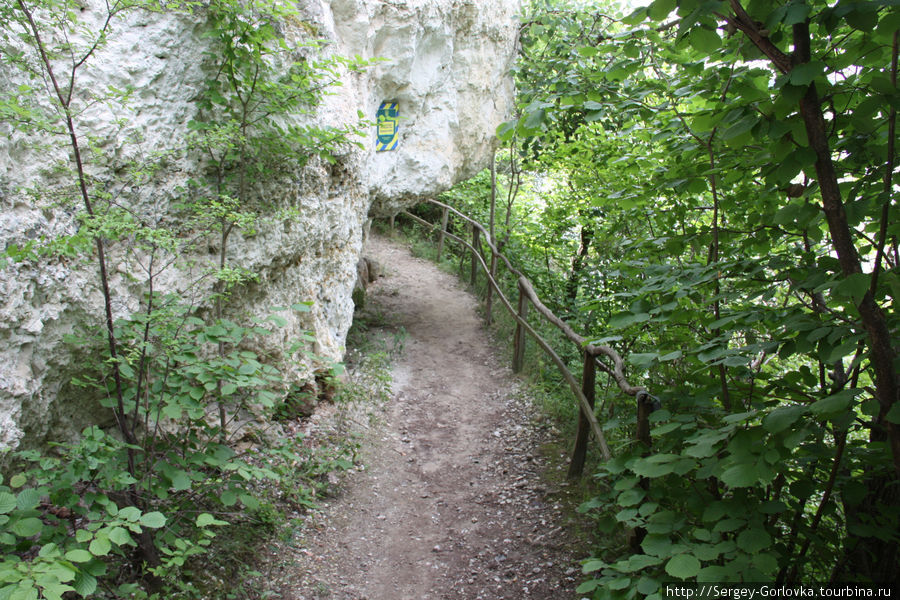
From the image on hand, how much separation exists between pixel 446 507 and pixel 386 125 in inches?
184

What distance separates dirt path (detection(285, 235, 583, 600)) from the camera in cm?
330

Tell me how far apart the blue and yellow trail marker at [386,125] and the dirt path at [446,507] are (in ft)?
9.03

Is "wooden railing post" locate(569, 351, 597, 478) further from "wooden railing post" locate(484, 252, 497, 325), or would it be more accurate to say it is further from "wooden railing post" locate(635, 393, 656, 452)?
"wooden railing post" locate(484, 252, 497, 325)

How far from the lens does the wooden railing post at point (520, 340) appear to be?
6383 mm

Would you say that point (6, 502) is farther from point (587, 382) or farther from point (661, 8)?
point (587, 382)

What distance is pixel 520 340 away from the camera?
6.50m

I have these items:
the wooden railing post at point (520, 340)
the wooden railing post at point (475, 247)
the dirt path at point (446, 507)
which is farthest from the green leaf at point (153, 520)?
the wooden railing post at point (475, 247)

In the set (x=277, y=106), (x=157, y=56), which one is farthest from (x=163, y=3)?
(x=277, y=106)

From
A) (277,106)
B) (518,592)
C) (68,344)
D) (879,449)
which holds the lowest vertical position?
(518,592)

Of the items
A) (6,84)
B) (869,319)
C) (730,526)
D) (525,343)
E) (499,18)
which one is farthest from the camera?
(499,18)

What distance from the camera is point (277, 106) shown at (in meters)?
3.37

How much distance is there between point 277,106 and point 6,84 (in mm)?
1361

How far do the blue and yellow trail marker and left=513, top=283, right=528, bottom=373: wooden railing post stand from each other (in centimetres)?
247

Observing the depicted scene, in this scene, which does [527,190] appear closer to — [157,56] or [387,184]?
[387,184]
